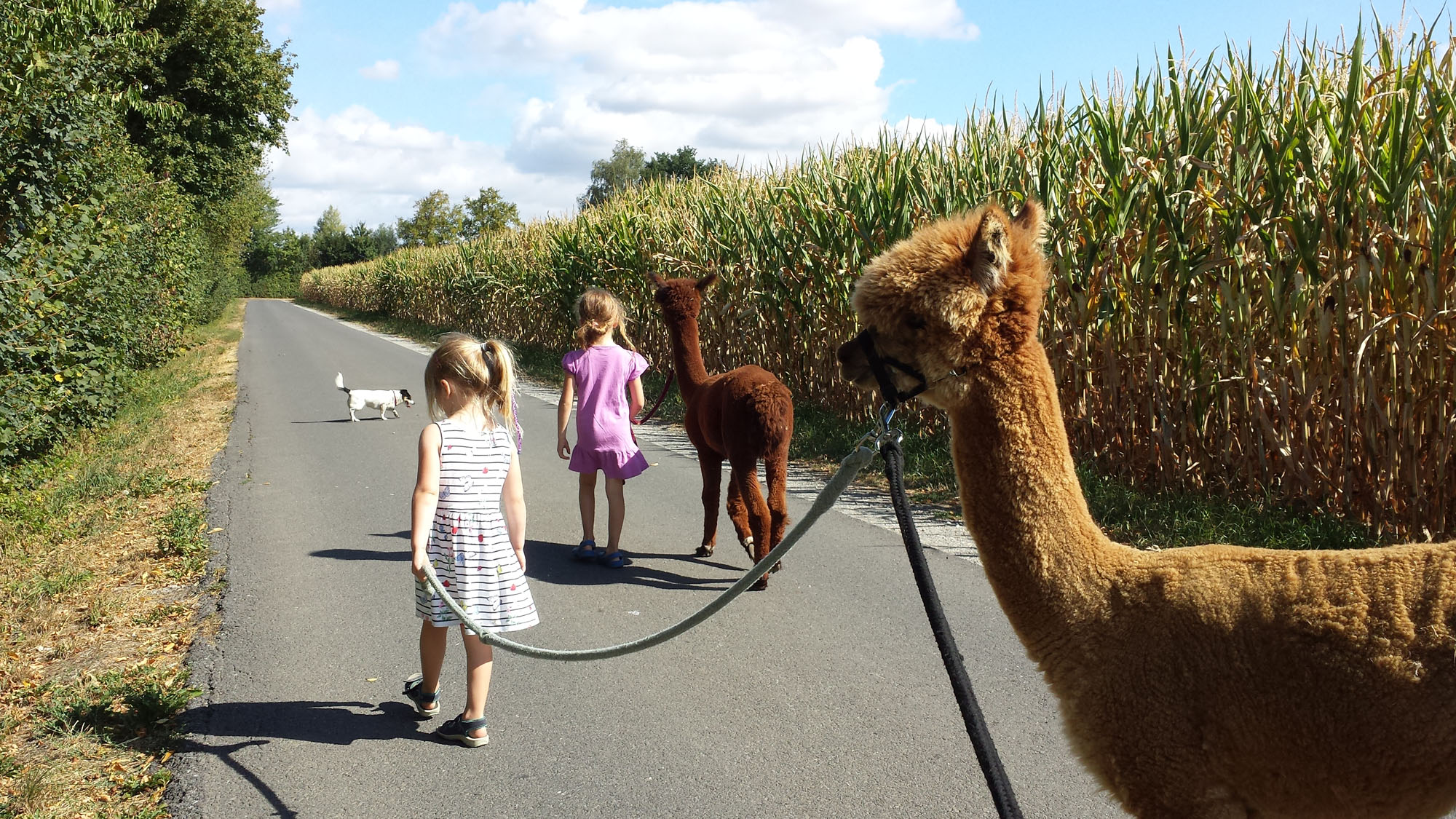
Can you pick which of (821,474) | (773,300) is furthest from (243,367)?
(821,474)

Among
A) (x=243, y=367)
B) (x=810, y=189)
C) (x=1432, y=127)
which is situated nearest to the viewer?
(x=1432, y=127)

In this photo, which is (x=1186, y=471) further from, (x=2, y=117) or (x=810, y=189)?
(x=2, y=117)

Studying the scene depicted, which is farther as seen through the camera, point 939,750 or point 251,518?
point 251,518

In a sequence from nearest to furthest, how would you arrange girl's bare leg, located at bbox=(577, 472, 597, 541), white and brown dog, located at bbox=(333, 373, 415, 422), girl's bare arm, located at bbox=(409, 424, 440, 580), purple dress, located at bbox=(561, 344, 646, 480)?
girl's bare arm, located at bbox=(409, 424, 440, 580) → purple dress, located at bbox=(561, 344, 646, 480) → girl's bare leg, located at bbox=(577, 472, 597, 541) → white and brown dog, located at bbox=(333, 373, 415, 422)

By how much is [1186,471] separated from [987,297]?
521 cm

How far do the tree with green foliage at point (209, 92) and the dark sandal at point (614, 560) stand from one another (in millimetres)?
24423

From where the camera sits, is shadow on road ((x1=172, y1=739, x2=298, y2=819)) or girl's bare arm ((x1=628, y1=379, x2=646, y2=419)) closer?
shadow on road ((x1=172, y1=739, x2=298, y2=819))

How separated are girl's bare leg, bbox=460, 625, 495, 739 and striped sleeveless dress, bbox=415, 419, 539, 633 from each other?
82 mm

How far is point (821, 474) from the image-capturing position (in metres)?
8.47

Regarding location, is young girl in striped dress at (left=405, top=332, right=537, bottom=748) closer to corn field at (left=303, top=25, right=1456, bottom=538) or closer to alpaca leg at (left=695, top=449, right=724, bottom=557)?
alpaca leg at (left=695, top=449, right=724, bottom=557)

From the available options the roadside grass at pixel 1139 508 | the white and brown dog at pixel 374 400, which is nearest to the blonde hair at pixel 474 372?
the roadside grass at pixel 1139 508

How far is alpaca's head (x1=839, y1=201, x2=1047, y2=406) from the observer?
6.43 feet

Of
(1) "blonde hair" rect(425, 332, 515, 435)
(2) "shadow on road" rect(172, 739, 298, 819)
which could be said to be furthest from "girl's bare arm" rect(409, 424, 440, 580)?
(2) "shadow on road" rect(172, 739, 298, 819)

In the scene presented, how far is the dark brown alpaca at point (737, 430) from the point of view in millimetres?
5332
